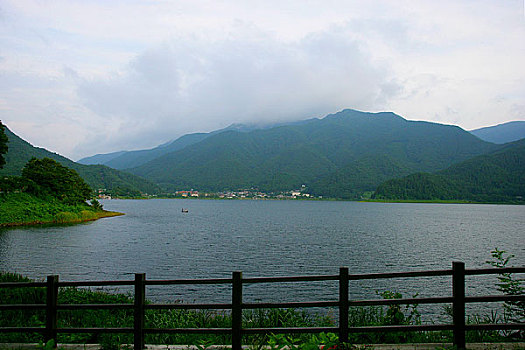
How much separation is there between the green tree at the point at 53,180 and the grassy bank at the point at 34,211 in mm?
1431

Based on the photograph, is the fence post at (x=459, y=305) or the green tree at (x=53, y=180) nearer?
the fence post at (x=459, y=305)

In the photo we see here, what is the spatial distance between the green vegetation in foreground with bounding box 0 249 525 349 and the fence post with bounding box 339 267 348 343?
1.55 ft

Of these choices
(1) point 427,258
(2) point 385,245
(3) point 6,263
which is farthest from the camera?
(2) point 385,245

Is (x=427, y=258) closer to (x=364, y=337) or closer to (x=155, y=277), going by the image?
(x=155, y=277)

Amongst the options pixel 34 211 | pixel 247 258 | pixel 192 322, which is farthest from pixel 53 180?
pixel 192 322

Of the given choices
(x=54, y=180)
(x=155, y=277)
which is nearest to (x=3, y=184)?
(x=54, y=180)

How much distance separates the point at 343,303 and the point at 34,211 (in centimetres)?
6472

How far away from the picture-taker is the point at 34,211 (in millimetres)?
59312

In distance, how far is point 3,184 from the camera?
183ft

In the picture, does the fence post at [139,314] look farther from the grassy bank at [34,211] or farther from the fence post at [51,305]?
the grassy bank at [34,211]

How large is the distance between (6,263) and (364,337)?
98.1 ft

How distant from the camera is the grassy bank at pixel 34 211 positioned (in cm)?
5506

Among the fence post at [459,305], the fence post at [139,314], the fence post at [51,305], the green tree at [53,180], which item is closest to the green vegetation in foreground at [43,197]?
the green tree at [53,180]

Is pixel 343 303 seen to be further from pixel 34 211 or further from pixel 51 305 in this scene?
pixel 34 211
